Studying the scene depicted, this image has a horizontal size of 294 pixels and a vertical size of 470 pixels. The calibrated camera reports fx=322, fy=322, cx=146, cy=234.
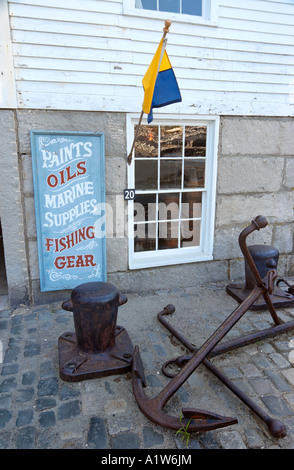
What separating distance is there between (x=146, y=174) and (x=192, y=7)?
88.6 inches

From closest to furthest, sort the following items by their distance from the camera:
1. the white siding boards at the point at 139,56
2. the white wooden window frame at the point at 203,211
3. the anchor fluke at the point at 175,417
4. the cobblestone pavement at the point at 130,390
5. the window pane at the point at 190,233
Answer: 1. the anchor fluke at the point at 175,417
2. the cobblestone pavement at the point at 130,390
3. the white siding boards at the point at 139,56
4. the white wooden window frame at the point at 203,211
5. the window pane at the point at 190,233

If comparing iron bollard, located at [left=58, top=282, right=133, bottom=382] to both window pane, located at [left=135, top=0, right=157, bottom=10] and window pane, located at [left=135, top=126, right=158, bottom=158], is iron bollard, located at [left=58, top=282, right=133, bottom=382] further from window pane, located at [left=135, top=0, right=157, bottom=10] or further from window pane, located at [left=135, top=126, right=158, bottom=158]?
window pane, located at [left=135, top=0, right=157, bottom=10]

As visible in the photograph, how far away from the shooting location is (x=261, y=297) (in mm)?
4340

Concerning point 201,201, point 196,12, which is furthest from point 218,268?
point 196,12

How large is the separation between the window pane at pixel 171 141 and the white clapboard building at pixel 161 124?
1 cm

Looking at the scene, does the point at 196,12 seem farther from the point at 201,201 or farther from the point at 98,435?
the point at 98,435

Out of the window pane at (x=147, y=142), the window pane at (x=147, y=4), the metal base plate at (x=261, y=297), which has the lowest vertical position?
the metal base plate at (x=261, y=297)

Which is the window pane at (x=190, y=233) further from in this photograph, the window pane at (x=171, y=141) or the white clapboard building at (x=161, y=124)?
the window pane at (x=171, y=141)

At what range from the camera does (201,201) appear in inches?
193

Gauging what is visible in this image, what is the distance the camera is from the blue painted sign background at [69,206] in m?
3.89

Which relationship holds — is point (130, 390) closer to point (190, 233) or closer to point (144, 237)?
point (144, 237)

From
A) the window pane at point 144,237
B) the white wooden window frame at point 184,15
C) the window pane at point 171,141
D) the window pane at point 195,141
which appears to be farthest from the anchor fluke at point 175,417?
the white wooden window frame at point 184,15

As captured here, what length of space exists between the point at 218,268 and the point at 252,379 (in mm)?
2293

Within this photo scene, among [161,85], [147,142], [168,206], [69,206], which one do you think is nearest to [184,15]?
[161,85]
